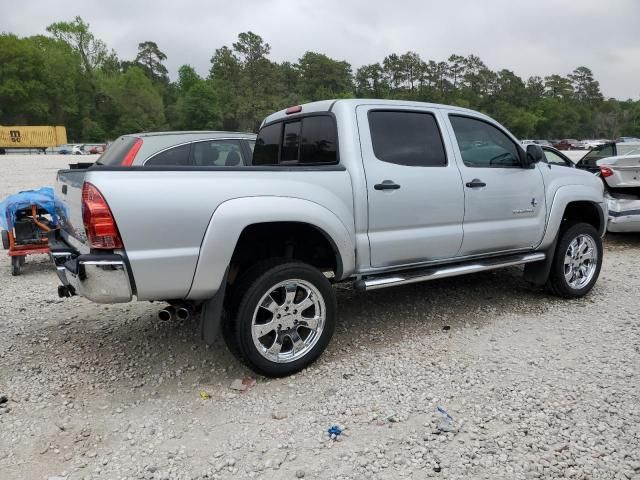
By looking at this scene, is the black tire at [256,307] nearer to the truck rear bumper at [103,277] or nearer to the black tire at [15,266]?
the truck rear bumper at [103,277]

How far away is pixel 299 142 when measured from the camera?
445 cm

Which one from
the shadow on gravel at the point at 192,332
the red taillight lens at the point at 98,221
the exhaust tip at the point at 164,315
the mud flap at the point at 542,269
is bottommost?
the shadow on gravel at the point at 192,332

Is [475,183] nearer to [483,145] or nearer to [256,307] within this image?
[483,145]

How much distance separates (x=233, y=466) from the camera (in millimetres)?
2713

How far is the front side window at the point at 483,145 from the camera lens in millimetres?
4574

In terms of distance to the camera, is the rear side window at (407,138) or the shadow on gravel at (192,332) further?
the rear side window at (407,138)

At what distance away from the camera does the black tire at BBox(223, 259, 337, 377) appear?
341 centimetres

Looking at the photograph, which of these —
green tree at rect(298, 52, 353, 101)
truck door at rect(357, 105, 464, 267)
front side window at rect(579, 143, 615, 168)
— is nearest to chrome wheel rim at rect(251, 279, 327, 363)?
truck door at rect(357, 105, 464, 267)

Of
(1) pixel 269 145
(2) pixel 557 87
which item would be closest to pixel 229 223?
(1) pixel 269 145

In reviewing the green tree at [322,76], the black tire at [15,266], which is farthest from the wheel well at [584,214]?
the green tree at [322,76]

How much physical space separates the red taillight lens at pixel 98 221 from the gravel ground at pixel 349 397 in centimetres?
113

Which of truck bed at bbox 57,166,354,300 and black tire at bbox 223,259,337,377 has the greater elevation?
truck bed at bbox 57,166,354,300

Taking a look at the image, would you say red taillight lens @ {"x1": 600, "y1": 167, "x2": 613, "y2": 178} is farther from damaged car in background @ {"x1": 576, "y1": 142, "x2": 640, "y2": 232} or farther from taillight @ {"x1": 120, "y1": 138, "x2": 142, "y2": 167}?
taillight @ {"x1": 120, "y1": 138, "x2": 142, "y2": 167}

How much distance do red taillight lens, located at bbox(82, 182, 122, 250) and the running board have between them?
1769 mm
